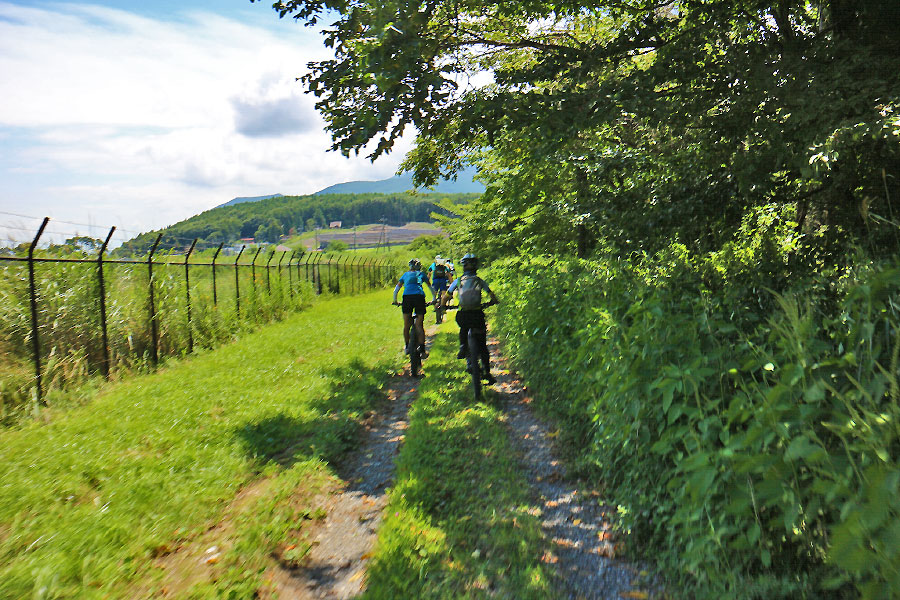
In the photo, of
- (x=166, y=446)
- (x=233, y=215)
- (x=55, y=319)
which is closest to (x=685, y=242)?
(x=166, y=446)

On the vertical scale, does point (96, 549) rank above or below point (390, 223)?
below

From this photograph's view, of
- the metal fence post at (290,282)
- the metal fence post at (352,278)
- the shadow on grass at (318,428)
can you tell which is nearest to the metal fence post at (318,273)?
the metal fence post at (290,282)

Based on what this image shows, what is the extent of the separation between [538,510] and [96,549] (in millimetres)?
3345

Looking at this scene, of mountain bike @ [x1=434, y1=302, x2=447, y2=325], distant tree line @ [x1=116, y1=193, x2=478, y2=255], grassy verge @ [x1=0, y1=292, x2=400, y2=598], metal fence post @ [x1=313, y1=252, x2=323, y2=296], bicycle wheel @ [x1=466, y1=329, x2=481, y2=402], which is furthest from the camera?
distant tree line @ [x1=116, y1=193, x2=478, y2=255]

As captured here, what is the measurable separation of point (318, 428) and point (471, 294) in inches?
118

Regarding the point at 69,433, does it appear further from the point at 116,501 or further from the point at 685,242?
the point at 685,242

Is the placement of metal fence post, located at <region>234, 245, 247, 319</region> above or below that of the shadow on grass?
above

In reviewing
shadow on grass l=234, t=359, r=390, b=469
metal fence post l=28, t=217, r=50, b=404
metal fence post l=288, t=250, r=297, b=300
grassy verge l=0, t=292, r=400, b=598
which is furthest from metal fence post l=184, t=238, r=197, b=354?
metal fence post l=288, t=250, r=297, b=300

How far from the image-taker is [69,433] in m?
6.45

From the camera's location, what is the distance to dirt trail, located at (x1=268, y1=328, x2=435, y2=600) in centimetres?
393

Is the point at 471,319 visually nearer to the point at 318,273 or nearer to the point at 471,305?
the point at 471,305

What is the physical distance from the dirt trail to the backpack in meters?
2.10

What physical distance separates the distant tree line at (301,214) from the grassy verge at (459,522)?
31.3 m

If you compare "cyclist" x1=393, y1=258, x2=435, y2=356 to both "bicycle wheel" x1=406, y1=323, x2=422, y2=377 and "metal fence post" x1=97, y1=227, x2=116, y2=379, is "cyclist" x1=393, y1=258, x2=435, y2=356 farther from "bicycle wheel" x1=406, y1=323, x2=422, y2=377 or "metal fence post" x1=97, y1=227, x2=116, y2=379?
Result: "metal fence post" x1=97, y1=227, x2=116, y2=379
